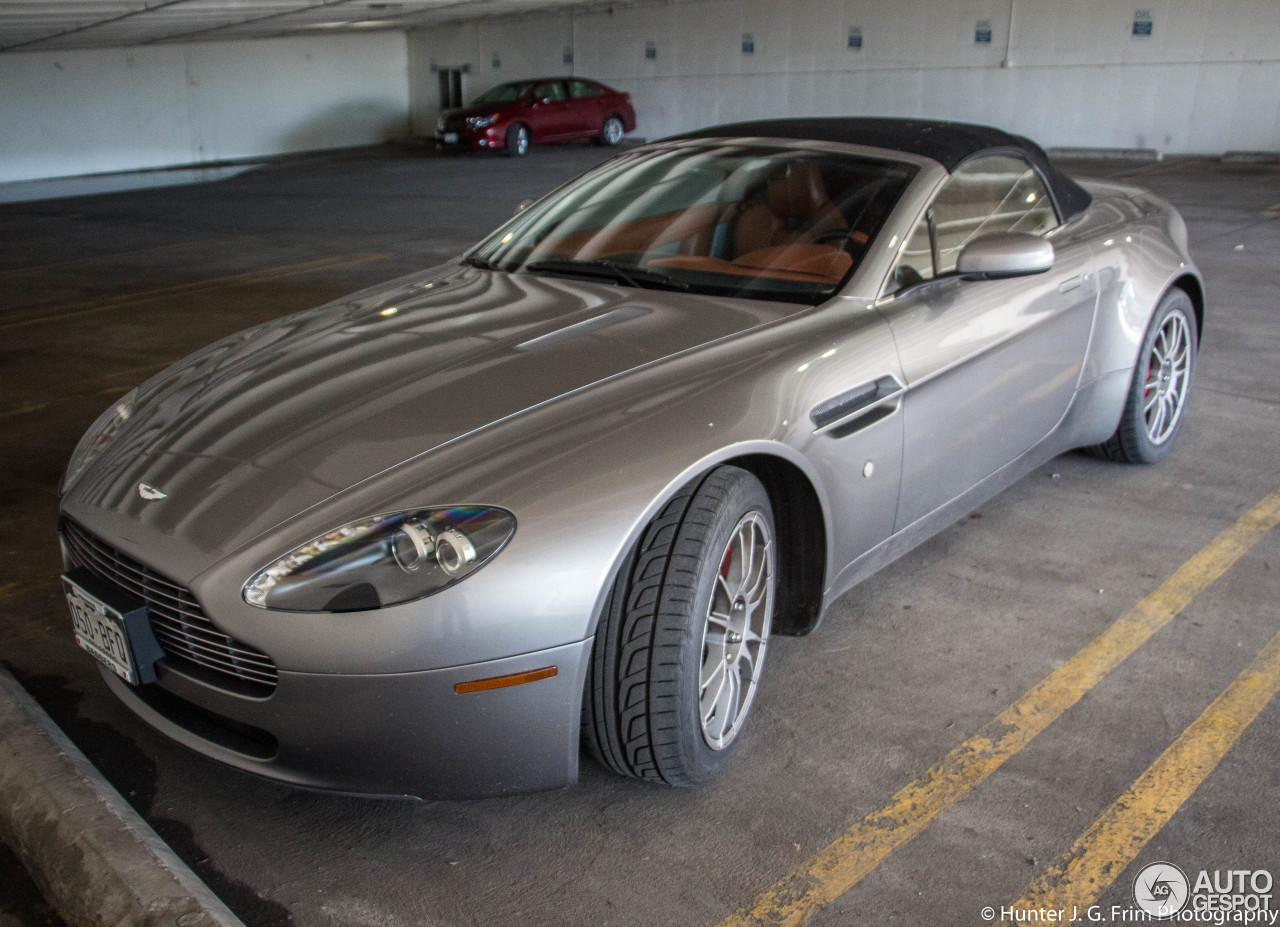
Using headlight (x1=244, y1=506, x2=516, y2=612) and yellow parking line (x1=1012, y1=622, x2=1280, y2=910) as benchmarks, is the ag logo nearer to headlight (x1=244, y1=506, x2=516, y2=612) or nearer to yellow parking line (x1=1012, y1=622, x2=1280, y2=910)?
yellow parking line (x1=1012, y1=622, x2=1280, y2=910)

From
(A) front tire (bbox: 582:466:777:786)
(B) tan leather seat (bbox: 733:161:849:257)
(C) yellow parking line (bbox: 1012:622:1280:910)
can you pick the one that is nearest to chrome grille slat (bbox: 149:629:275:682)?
(A) front tire (bbox: 582:466:777:786)

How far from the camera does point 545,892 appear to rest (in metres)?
2.11

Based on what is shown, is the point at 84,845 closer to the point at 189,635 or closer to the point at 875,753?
the point at 189,635

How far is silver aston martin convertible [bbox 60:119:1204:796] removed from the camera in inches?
78.2

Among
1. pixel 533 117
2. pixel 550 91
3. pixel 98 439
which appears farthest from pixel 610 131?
pixel 98 439

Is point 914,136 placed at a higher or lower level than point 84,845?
higher

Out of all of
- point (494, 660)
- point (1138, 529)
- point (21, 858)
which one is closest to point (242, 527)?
point (494, 660)

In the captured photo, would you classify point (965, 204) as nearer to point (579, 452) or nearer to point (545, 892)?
point (579, 452)

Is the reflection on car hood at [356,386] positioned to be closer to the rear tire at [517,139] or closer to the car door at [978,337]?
the car door at [978,337]

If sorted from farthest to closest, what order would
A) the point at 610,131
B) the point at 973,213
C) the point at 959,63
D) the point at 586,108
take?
the point at 610,131
the point at 586,108
the point at 959,63
the point at 973,213

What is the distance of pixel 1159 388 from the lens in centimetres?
409

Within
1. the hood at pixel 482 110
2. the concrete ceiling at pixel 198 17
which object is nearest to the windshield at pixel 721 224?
the concrete ceiling at pixel 198 17

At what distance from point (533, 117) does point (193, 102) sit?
7.07 metres

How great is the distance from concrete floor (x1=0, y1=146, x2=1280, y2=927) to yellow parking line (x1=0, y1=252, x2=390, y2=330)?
8.72 feet
